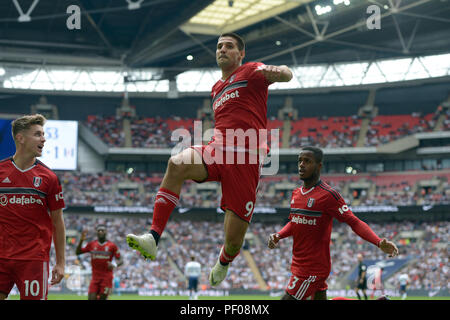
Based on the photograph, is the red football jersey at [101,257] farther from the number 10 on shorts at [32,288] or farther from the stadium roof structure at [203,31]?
the stadium roof structure at [203,31]

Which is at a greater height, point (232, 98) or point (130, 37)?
point (130, 37)

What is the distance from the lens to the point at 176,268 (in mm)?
38969

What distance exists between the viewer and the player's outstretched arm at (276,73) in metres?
5.93

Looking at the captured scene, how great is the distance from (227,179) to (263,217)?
40.8 meters

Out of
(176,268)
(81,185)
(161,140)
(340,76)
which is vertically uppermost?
(340,76)

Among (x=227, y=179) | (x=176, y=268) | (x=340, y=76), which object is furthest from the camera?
(x=340, y=76)

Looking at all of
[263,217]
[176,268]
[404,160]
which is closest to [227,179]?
[176,268]

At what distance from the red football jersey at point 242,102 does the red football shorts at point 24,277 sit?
2.48 m

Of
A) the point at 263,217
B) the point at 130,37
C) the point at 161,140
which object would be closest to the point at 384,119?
the point at 263,217

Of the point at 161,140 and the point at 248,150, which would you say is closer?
the point at 248,150

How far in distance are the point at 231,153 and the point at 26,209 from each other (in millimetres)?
2393

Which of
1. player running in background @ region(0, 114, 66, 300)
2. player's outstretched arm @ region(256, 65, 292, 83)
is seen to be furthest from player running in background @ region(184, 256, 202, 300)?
player's outstretched arm @ region(256, 65, 292, 83)
